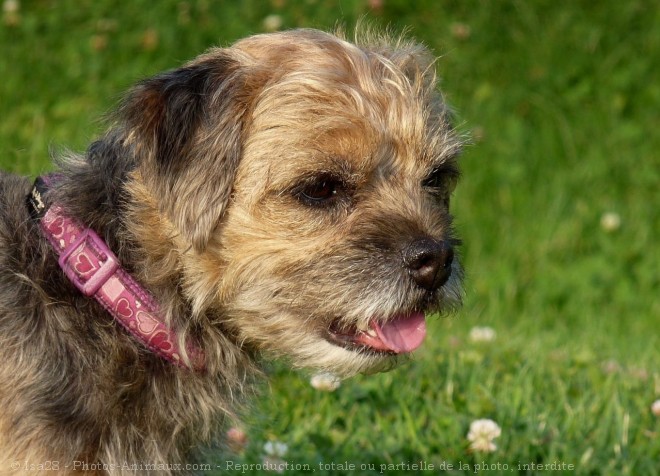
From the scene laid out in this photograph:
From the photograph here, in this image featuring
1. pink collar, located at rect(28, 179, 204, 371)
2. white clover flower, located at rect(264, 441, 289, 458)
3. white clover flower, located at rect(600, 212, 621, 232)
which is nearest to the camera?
pink collar, located at rect(28, 179, 204, 371)

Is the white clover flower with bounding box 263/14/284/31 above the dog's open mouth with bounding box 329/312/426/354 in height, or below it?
below

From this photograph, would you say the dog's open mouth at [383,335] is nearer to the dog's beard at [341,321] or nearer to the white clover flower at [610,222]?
the dog's beard at [341,321]

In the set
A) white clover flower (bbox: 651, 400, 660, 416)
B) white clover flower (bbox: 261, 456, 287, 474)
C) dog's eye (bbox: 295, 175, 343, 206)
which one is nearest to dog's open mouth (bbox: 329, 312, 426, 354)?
dog's eye (bbox: 295, 175, 343, 206)

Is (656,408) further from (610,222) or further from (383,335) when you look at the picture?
(610,222)

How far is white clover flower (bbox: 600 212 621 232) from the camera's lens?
8602 millimetres

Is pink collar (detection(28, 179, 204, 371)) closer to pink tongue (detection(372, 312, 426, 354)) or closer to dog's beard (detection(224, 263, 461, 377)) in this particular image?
dog's beard (detection(224, 263, 461, 377))

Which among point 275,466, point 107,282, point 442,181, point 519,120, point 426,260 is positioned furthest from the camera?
point 519,120

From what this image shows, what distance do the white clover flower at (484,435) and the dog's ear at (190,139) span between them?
5.53 ft

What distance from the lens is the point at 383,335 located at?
11.5 feet

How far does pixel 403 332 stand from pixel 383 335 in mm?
81

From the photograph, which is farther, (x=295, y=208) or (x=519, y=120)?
(x=519, y=120)

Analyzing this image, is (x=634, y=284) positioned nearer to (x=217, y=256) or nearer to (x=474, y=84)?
(x=474, y=84)

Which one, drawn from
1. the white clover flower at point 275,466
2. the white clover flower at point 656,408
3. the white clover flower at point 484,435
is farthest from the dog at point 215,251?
the white clover flower at point 656,408

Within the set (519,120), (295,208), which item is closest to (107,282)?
(295,208)
